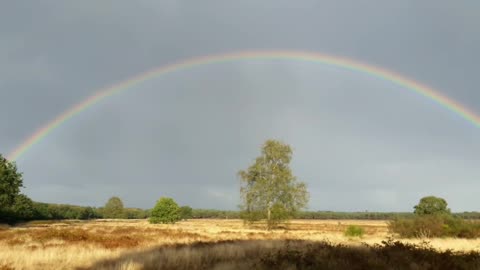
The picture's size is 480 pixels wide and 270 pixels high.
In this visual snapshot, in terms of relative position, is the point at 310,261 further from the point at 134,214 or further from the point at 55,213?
the point at 134,214

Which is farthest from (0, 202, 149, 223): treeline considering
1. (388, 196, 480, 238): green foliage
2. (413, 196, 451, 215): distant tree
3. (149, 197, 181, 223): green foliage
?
(413, 196, 451, 215): distant tree

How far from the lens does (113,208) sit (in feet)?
525

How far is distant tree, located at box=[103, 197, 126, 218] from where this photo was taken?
160m

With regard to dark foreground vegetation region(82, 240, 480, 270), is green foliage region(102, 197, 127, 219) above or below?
above

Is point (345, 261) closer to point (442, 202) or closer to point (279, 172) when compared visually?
point (279, 172)

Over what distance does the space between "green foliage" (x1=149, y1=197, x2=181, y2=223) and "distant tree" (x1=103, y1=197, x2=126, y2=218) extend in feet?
302

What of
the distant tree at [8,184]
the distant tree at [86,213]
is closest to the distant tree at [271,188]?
the distant tree at [8,184]

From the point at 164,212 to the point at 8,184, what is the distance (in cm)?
2745

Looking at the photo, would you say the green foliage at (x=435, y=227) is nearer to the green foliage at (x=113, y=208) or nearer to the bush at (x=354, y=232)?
the bush at (x=354, y=232)

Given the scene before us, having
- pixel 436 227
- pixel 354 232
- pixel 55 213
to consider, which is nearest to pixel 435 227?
pixel 436 227

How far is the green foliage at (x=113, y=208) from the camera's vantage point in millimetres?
160125

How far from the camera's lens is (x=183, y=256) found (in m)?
11.7

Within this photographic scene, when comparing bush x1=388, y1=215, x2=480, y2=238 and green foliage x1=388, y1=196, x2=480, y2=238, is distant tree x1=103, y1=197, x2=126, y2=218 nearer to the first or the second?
green foliage x1=388, y1=196, x2=480, y2=238

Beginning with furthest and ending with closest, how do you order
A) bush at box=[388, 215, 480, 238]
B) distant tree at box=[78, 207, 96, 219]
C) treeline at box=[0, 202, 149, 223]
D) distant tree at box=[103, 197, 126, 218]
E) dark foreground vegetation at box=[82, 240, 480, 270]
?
distant tree at box=[103, 197, 126, 218] < distant tree at box=[78, 207, 96, 219] < treeline at box=[0, 202, 149, 223] < bush at box=[388, 215, 480, 238] < dark foreground vegetation at box=[82, 240, 480, 270]
